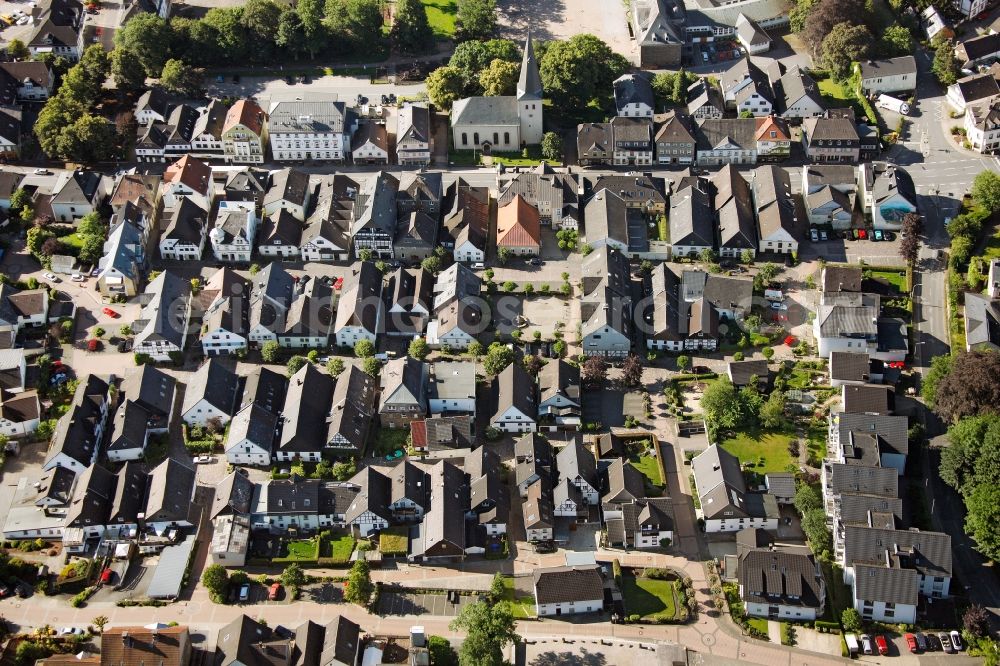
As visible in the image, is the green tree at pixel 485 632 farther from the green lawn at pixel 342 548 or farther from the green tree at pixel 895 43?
the green tree at pixel 895 43

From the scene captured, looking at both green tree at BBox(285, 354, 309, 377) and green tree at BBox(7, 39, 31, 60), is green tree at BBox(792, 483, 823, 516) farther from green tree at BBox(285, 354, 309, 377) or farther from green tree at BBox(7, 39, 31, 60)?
green tree at BBox(7, 39, 31, 60)

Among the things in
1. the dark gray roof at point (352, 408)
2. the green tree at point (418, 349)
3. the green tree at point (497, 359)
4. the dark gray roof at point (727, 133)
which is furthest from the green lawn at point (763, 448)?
the dark gray roof at point (727, 133)

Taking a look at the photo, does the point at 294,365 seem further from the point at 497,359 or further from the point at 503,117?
the point at 503,117

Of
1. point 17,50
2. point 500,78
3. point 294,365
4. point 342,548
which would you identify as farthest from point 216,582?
point 17,50

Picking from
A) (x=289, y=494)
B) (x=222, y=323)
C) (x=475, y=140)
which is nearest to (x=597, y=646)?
(x=289, y=494)

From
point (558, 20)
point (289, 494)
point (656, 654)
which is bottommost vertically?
point (656, 654)

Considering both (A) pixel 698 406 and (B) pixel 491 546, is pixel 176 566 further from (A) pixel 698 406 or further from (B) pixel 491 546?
(A) pixel 698 406

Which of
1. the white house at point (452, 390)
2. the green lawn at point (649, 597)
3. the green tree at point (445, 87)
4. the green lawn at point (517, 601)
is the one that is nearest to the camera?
the green lawn at point (649, 597)
